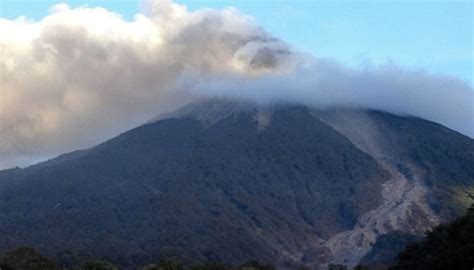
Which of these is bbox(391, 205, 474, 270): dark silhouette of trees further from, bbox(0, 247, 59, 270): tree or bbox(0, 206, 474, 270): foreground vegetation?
bbox(0, 247, 59, 270): tree

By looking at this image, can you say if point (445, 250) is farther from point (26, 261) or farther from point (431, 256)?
point (26, 261)

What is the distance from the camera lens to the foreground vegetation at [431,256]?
7525 centimetres

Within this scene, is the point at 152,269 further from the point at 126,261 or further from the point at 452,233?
the point at 126,261

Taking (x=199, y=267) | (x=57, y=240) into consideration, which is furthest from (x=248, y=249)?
(x=199, y=267)

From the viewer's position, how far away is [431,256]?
82062 millimetres

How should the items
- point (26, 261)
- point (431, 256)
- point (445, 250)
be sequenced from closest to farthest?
1. point (445, 250)
2. point (431, 256)
3. point (26, 261)

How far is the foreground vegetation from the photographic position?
247 ft

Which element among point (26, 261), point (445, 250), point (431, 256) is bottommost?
point (431, 256)

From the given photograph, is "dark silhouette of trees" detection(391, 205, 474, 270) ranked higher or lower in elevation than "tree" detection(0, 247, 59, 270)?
lower

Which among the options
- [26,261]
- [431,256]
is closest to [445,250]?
[431,256]

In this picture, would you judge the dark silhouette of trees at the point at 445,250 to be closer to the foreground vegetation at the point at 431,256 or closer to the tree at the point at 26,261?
the foreground vegetation at the point at 431,256

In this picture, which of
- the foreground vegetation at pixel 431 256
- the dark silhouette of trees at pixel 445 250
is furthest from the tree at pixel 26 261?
the dark silhouette of trees at pixel 445 250

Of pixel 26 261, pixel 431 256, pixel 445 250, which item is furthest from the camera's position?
pixel 26 261

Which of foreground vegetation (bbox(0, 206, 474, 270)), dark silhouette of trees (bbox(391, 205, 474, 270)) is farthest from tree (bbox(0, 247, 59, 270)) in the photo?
dark silhouette of trees (bbox(391, 205, 474, 270))
